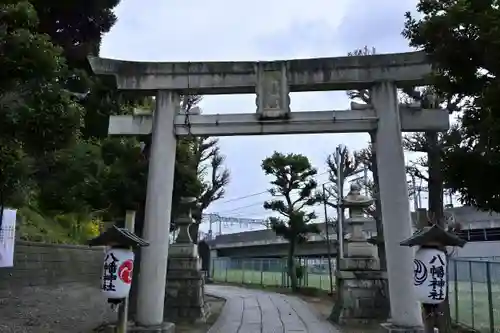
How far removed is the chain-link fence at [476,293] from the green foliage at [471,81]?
11.6ft

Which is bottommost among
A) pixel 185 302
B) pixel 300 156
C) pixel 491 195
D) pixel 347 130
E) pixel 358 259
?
pixel 185 302

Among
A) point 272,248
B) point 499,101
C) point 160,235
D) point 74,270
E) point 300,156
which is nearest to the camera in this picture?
point 499,101

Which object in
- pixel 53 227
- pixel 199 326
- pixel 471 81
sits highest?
pixel 471 81

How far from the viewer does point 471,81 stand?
6.17 metres

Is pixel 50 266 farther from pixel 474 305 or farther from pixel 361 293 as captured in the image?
pixel 474 305

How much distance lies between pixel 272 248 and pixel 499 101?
34182 millimetres

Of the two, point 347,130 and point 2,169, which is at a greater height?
point 347,130

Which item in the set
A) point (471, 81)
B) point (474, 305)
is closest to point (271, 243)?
point (474, 305)

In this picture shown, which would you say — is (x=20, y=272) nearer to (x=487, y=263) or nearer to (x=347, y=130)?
(x=347, y=130)

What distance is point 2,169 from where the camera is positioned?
17.7 feet

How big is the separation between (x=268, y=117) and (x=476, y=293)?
19.5ft

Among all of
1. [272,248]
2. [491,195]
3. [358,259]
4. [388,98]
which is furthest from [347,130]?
[272,248]

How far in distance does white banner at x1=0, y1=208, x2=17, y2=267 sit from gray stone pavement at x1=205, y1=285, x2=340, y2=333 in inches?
185

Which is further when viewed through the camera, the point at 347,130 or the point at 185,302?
the point at 185,302
